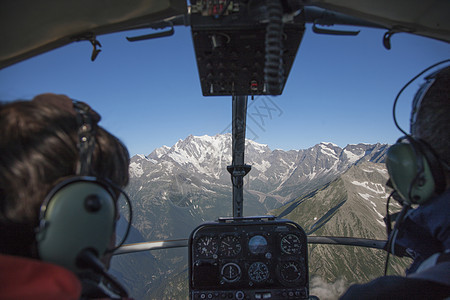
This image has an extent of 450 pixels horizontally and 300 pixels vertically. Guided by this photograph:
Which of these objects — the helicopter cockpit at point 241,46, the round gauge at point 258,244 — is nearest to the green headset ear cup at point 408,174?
the helicopter cockpit at point 241,46

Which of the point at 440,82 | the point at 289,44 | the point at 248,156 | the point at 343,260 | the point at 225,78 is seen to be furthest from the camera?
the point at 343,260

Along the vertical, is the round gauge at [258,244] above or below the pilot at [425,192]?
below

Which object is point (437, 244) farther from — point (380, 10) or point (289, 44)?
point (380, 10)

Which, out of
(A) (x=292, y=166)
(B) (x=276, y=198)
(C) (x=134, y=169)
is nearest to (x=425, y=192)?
(C) (x=134, y=169)

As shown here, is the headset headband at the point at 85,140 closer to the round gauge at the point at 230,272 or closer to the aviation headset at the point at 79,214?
the aviation headset at the point at 79,214

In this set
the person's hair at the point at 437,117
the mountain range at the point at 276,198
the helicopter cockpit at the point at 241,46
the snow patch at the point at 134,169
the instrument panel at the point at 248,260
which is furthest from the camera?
the mountain range at the point at 276,198

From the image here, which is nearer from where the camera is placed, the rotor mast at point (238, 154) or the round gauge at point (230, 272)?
the round gauge at point (230, 272)

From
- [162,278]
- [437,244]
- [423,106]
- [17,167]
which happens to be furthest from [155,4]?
[162,278]

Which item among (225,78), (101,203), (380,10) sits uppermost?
(380,10)
